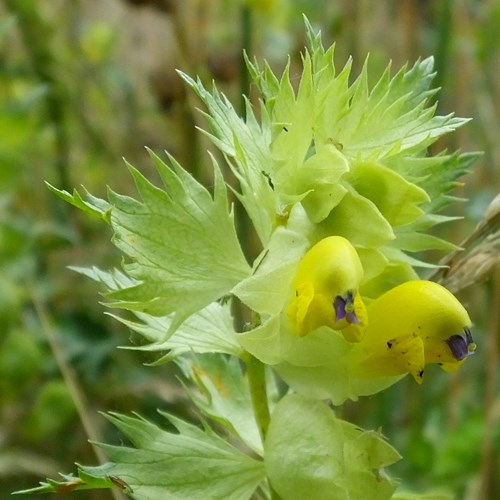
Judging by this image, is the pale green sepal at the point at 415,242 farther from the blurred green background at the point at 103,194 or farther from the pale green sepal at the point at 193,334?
the blurred green background at the point at 103,194

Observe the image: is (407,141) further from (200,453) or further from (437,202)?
(200,453)

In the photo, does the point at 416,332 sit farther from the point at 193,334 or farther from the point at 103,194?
the point at 103,194

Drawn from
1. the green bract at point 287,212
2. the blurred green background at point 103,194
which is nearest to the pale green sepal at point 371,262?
the green bract at point 287,212

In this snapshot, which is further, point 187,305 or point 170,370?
point 170,370

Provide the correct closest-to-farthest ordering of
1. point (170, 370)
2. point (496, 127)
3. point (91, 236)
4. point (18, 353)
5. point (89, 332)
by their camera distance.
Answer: point (18, 353) → point (89, 332) → point (170, 370) → point (91, 236) → point (496, 127)

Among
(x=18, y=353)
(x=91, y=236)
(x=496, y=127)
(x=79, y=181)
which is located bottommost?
(x=18, y=353)

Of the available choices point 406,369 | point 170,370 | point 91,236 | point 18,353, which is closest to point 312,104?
point 406,369

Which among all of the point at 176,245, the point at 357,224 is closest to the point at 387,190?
the point at 357,224
